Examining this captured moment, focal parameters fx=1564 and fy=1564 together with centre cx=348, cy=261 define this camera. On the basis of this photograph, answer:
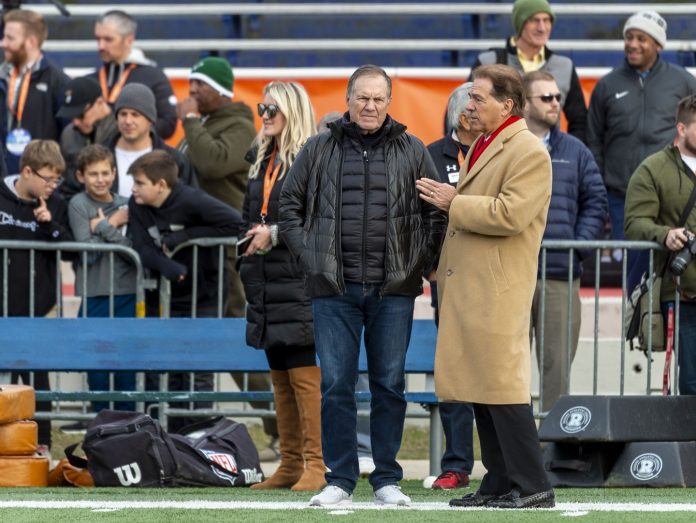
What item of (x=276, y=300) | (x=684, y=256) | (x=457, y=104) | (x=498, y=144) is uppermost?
(x=457, y=104)

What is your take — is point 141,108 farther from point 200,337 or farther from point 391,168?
point 391,168

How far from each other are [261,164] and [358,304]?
130 cm

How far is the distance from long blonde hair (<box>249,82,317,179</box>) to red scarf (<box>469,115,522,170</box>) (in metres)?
1.18

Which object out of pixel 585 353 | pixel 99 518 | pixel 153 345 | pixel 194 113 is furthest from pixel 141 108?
pixel 99 518

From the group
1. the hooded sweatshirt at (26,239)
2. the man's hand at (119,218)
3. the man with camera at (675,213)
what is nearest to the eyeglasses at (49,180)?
the hooded sweatshirt at (26,239)

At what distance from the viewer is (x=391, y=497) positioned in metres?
6.64

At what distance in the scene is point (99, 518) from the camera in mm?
6254

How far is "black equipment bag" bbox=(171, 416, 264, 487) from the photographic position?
7.97m

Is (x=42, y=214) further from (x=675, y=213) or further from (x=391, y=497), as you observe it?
(x=675, y=213)

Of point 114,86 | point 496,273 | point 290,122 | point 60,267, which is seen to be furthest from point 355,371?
point 114,86

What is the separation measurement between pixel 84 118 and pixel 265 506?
4254mm

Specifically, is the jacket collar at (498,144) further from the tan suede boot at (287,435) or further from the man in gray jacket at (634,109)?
the man in gray jacket at (634,109)

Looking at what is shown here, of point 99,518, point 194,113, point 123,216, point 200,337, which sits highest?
point 194,113

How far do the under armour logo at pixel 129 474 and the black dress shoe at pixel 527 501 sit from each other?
208 centimetres
